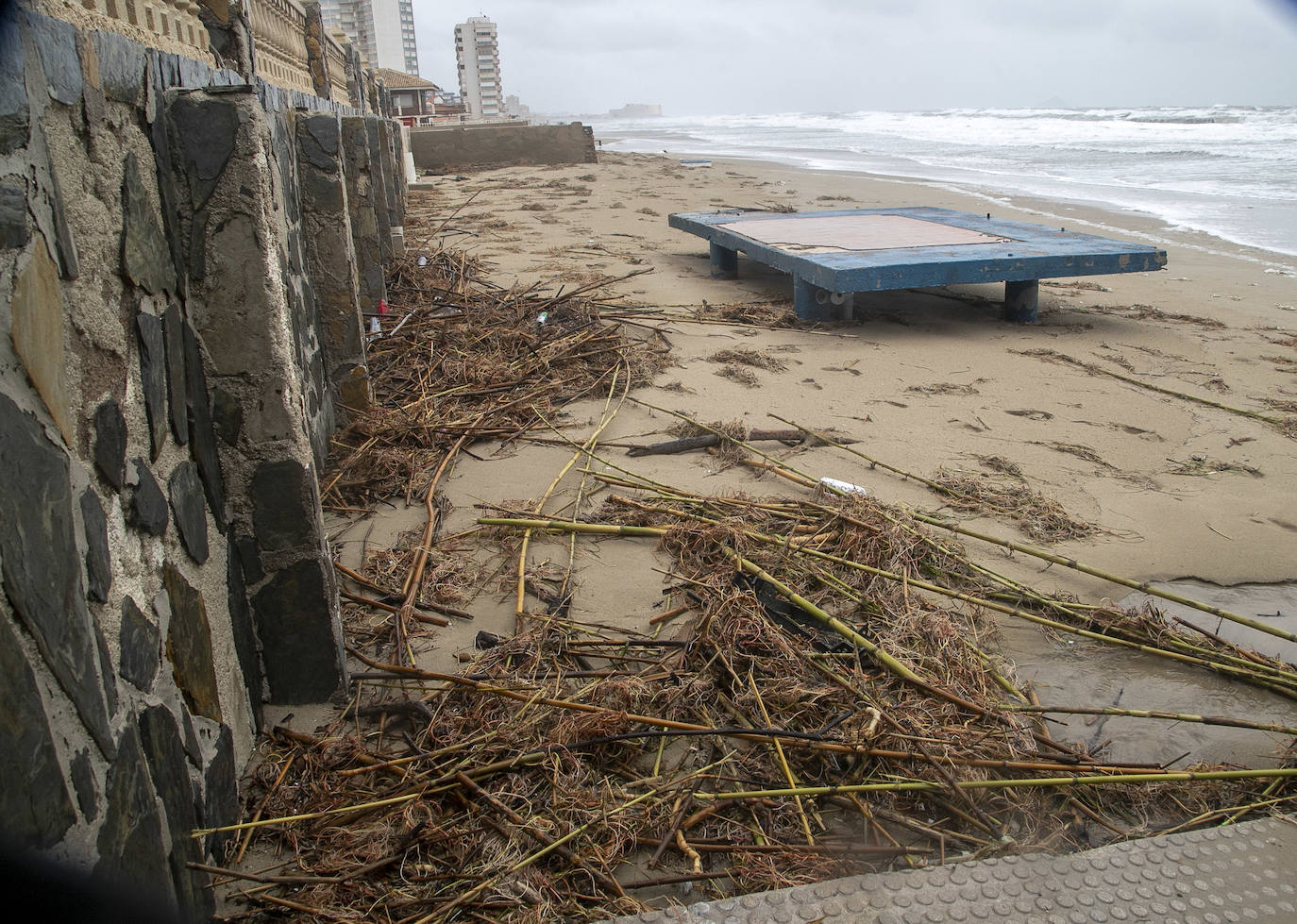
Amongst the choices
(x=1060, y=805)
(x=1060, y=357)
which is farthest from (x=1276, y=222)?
(x=1060, y=805)

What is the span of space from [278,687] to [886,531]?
2.00 meters

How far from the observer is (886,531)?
324cm

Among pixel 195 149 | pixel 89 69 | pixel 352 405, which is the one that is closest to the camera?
pixel 89 69

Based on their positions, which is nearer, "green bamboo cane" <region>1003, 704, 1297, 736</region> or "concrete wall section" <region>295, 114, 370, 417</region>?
"green bamboo cane" <region>1003, 704, 1297, 736</region>

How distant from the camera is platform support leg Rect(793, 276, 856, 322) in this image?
6895 mm

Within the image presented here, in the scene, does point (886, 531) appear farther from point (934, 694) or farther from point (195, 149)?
point (195, 149)

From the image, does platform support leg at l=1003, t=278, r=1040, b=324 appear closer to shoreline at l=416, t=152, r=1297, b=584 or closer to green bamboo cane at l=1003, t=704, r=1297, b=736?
shoreline at l=416, t=152, r=1297, b=584

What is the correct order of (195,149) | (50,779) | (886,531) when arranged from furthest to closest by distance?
(886,531) → (195,149) → (50,779)

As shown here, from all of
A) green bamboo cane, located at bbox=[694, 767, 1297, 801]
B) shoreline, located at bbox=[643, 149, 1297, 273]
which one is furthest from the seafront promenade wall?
shoreline, located at bbox=[643, 149, 1297, 273]

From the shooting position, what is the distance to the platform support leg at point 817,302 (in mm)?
6895

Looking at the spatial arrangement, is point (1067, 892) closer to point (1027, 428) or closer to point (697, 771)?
point (697, 771)

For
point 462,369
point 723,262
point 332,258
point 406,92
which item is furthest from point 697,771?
point 406,92

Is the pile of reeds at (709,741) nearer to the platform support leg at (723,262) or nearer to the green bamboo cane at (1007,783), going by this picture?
the green bamboo cane at (1007,783)

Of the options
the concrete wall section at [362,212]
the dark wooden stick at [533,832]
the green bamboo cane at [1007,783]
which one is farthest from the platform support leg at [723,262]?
the dark wooden stick at [533,832]
